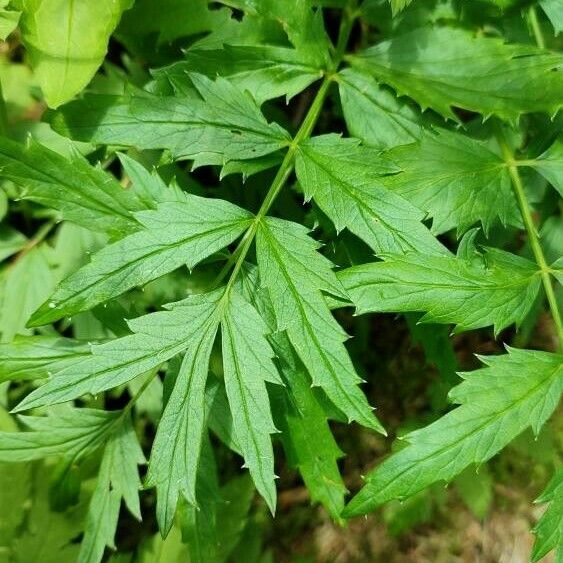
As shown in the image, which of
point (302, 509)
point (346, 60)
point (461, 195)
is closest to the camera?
point (461, 195)

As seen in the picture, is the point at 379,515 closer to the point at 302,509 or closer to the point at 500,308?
the point at 302,509

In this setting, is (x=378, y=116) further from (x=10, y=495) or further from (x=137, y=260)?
(x=10, y=495)

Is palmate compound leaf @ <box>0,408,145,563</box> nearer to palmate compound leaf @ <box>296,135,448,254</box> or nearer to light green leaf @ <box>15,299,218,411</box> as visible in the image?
light green leaf @ <box>15,299,218,411</box>

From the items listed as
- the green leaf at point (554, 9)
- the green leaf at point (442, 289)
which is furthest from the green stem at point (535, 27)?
the green leaf at point (442, 289)

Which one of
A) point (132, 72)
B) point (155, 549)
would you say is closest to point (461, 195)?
point (132, 72)

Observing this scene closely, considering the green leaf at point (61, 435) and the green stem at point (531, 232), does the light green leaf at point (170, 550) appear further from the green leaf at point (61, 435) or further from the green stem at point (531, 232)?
the green stem at point (531, 232)

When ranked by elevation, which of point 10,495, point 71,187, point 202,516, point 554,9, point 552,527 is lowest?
point 10,495

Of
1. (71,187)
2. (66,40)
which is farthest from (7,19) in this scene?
(71,187)
